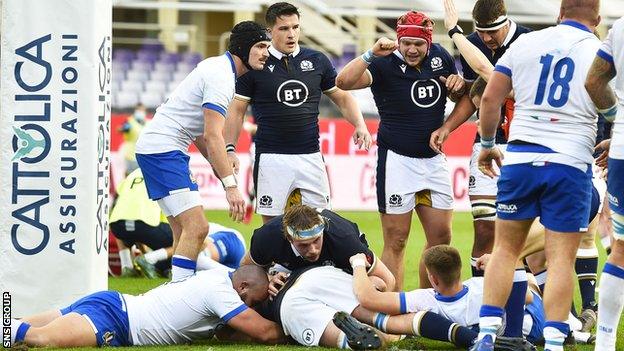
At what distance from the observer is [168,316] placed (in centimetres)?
798

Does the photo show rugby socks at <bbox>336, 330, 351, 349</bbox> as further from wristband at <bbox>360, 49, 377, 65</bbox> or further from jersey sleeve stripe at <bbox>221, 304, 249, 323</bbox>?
wristband at <bbox>360, 49, 377, 65</bbox>

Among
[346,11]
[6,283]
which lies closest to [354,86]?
[6,283]

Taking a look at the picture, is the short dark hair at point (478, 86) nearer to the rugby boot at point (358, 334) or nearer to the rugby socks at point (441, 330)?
the rugby socks at point (441, 330)

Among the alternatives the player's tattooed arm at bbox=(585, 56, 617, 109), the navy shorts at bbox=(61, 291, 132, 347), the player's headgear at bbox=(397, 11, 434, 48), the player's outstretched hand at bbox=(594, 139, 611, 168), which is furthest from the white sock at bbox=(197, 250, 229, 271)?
the player's tattooed arm at bbox=(585, 56, 617, 109)

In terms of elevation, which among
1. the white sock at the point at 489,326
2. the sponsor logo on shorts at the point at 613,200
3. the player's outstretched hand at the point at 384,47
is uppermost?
the player's outstretched hand at the point at 384,47

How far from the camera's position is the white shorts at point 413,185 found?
971 centimetres

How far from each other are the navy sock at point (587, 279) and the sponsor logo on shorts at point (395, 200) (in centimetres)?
145

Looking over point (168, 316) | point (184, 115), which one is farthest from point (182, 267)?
point (168, 316)

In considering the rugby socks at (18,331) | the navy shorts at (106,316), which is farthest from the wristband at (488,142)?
the rugby socks at (18,331)

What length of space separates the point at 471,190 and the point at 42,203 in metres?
3.29

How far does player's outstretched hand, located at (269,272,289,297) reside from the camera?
811 cm

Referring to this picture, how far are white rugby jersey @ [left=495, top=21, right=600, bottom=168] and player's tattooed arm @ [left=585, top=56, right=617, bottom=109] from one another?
0.29 ft

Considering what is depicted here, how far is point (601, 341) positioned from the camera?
698 cm

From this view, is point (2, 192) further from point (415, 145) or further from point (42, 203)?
point (415, 145)
